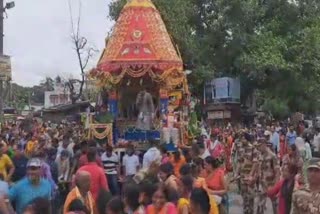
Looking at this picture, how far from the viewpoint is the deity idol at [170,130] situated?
23.5 m

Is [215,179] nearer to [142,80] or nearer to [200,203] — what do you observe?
[200,203]

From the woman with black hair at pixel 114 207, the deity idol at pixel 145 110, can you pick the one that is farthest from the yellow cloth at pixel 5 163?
the deity idol at pixel 145 110

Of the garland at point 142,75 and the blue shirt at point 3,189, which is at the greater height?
the garland at point 142,75

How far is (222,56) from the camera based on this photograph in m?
42.4

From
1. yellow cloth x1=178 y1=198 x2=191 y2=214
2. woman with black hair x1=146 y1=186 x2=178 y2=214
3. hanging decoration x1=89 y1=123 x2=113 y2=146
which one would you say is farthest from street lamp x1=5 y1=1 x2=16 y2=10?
woman with black hair x1=146 y1=186 x2=178 y2=214

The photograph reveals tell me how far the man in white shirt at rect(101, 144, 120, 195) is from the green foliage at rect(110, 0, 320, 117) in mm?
22629

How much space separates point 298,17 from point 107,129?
2123cm

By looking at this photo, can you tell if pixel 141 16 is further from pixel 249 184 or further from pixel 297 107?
pixel 297 107

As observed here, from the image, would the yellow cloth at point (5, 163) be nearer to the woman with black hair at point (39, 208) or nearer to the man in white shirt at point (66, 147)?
the man in white shirt at point (66, 147)

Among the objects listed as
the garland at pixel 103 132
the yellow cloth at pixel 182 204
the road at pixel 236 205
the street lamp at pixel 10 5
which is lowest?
the road at pixel 236 205

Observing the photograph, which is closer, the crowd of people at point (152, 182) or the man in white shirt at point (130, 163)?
the crowd of people at point (152, 182)

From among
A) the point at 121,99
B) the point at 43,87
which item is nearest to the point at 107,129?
the point at 121,99

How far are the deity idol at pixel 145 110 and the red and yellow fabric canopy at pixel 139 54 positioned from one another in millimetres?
753

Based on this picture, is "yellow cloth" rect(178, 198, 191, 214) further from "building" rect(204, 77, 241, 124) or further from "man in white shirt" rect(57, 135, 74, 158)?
"building" rect(204, 77, 241, 124)
